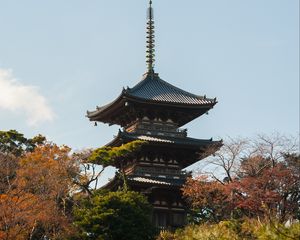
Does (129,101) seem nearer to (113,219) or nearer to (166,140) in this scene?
(166,140)

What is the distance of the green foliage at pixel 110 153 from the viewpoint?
41.8 m

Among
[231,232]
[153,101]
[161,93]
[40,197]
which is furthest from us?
[161,93]

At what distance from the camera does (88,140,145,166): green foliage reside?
41.8 metres

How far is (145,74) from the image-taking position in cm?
5103

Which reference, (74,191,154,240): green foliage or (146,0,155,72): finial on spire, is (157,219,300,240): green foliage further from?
(146,0,155,72): finial on spire

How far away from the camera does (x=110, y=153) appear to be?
4203 centimetres

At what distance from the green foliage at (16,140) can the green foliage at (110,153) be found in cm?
752

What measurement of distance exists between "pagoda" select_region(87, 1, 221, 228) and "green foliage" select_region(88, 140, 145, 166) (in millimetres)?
1696

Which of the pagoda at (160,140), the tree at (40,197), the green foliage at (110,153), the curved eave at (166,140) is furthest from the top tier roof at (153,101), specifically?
the tree at (40,197)

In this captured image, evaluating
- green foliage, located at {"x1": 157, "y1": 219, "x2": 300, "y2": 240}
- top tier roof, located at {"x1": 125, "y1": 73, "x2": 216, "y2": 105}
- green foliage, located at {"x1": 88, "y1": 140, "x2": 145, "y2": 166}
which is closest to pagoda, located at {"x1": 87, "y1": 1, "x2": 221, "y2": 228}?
top tier roof, located at {"x1": 125, "y1": 73, "x2": 216, "y2": 105}

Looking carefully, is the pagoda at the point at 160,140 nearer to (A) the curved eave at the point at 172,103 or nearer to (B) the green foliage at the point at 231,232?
(A) the curved eave at the point at 172,103

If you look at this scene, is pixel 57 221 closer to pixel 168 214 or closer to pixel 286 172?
pixel 168 214

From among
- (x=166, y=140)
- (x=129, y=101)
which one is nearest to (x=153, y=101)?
(x=129, y=101)

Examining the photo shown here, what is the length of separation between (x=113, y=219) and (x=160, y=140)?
9.38m
